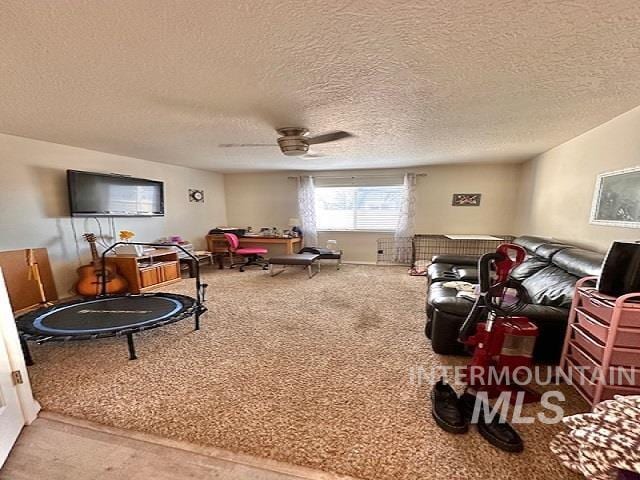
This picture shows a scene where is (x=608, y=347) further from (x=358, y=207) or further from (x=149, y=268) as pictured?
(x=149, y=268)

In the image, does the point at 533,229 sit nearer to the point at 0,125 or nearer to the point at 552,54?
the point at 552,54

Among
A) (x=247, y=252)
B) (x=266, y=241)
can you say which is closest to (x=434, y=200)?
(x=266, y=241)

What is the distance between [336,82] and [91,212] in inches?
147

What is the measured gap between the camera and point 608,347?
143cm

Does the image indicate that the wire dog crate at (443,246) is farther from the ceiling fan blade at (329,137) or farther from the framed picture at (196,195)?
the framed picture at (196,195)

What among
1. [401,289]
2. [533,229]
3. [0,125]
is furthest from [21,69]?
[533,229]

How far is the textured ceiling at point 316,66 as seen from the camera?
1.12 m

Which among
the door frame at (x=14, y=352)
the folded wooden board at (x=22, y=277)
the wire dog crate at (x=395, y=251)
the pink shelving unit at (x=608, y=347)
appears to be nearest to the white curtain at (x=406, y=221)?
the wire dog crate at (x=395, y=251)

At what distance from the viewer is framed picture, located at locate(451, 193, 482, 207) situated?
5164 millimetres

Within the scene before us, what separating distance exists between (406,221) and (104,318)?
490 centimetres

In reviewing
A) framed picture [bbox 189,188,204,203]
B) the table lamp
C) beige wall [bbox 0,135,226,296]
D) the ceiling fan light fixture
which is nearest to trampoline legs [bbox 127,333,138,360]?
the ceiling fan light fixture

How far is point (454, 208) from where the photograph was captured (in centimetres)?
531

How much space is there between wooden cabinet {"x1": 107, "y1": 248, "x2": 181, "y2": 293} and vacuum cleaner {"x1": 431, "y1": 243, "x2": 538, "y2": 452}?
3.94 metres

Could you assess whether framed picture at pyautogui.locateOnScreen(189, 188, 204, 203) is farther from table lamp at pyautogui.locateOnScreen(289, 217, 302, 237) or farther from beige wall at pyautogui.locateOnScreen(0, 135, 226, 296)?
table lamp at pyautogui.locateOnScreen(289, 217, 302, 237)
